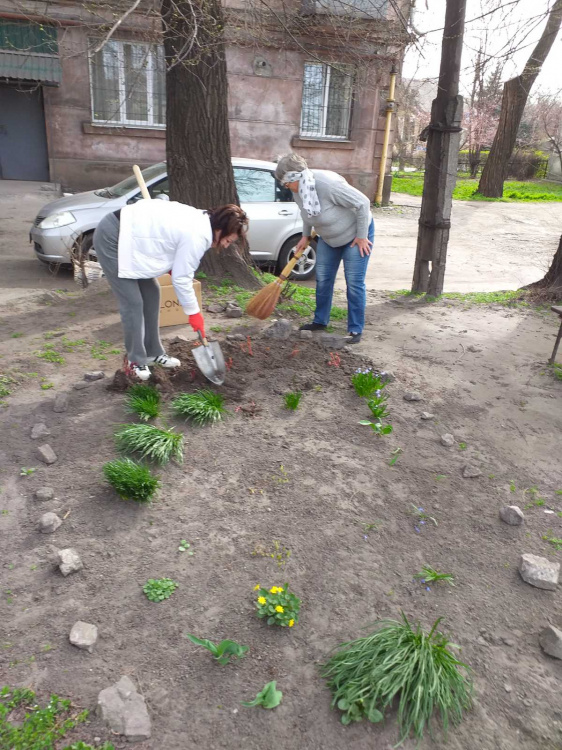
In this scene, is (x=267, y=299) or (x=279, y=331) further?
(x=267, y=299)

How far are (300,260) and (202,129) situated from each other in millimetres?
2900

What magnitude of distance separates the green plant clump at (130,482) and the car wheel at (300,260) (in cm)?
567

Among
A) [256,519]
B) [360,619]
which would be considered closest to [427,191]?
[256,519]

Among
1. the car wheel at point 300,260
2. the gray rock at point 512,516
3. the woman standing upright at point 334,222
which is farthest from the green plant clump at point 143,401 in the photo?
the car wheel at point 300,260

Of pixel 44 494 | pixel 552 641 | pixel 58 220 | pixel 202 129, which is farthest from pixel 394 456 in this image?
pixel 58 220

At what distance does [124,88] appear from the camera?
1414 cm

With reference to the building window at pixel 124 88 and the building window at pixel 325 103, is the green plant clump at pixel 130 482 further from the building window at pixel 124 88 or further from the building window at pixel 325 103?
the building window at pixel 325 103

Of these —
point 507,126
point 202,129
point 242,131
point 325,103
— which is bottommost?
point 202,129

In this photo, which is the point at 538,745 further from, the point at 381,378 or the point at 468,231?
the point at 468,231

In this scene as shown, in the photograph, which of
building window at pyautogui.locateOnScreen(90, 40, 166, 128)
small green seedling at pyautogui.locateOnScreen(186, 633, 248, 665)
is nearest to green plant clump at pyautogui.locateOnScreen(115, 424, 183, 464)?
small green seedling at pyautogui.locateOnScreen(186, 633, 248, 665)

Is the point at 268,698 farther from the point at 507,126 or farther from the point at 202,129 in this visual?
the point at 507,126

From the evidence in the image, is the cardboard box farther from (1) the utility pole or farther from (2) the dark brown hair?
(1) the utility pole

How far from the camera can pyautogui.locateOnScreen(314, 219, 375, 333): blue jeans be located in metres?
5.16

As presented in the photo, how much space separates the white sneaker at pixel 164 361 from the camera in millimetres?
4418
